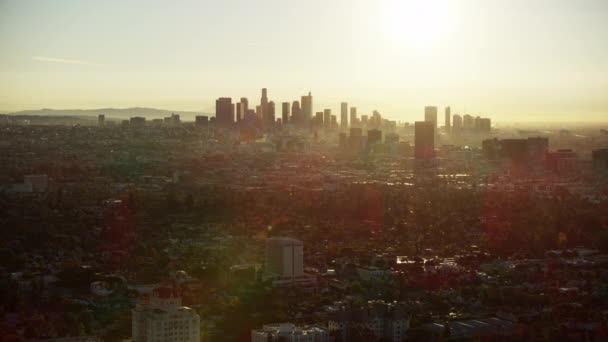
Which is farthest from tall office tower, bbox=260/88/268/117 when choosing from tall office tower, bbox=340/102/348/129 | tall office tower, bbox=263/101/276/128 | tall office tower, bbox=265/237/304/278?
tall office tower, bbox=265/237/304/278

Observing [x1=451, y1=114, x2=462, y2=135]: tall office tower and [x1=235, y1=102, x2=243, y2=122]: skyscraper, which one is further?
[x1=451, y1=114, x2=462, y2=135]: tall office tower

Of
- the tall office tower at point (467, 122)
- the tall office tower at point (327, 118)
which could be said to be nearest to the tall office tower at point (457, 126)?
the tall office tower at point (467, 122)

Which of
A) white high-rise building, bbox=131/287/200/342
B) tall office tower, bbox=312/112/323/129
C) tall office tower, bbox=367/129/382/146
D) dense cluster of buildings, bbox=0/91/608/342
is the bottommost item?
dense cluster of buildings, bbox=0/91/608/342

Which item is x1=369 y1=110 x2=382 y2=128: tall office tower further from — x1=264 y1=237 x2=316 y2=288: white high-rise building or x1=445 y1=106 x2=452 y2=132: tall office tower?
x1=264 y1=237 x2=316 y2=288: white high-rise building

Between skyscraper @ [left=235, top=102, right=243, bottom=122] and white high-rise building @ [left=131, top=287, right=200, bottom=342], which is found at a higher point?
skyscraper @ [left=235, top=102, right=243, bottom=122]

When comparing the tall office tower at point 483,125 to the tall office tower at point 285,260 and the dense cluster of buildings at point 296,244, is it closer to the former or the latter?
the dense cluster of buildings at point 296,244

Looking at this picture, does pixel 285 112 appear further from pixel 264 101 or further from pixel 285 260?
pixel 285 260

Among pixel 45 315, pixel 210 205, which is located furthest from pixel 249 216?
pixel 45 315

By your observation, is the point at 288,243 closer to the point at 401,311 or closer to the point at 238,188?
the point at 401,311

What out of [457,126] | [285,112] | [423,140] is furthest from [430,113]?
[423,140]
